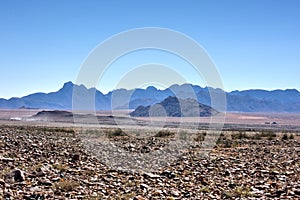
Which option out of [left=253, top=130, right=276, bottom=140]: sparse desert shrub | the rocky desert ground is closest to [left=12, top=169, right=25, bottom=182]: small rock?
the rocky desert ground

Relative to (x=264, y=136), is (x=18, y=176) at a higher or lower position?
higher

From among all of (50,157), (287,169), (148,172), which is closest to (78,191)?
(148,172)

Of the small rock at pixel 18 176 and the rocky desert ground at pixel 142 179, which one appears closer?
the rocky desert ground at pixel 142 179

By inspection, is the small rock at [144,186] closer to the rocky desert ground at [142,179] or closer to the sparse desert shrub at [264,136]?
the rocky desert ground at [142,179]

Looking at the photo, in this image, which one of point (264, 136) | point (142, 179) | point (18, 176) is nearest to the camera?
point (18, 176)

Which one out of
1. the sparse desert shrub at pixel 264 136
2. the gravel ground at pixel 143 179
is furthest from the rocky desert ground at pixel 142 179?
the sparse desert shrub at pixel 264 136

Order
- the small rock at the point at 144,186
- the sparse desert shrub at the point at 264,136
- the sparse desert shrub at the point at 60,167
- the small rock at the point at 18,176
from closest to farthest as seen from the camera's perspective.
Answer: the small rock at the point at 18,176, the small rock at the point at 144,186, the sparse desert shrub at the point at 60,167, the sparse desert shrub at the point at 264,136

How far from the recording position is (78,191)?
32.3ft

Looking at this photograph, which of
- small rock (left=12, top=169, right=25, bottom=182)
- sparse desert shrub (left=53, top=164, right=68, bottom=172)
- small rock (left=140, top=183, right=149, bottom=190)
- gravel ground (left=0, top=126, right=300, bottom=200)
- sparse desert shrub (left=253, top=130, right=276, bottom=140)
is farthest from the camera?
sparse desert shrub (left=253, top=130, right=276, bottom=140)

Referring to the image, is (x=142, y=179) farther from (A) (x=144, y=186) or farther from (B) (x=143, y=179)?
(A) (x=144, y=186)

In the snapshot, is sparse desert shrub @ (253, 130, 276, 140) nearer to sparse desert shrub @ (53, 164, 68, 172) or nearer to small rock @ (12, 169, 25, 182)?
sparse desert shrub @ (53, 164, 68, 172)

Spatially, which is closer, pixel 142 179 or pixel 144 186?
pixel 144 186

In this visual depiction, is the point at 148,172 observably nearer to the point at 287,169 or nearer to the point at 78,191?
the point at 78,191

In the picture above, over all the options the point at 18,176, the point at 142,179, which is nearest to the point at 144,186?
the point at 142,179
